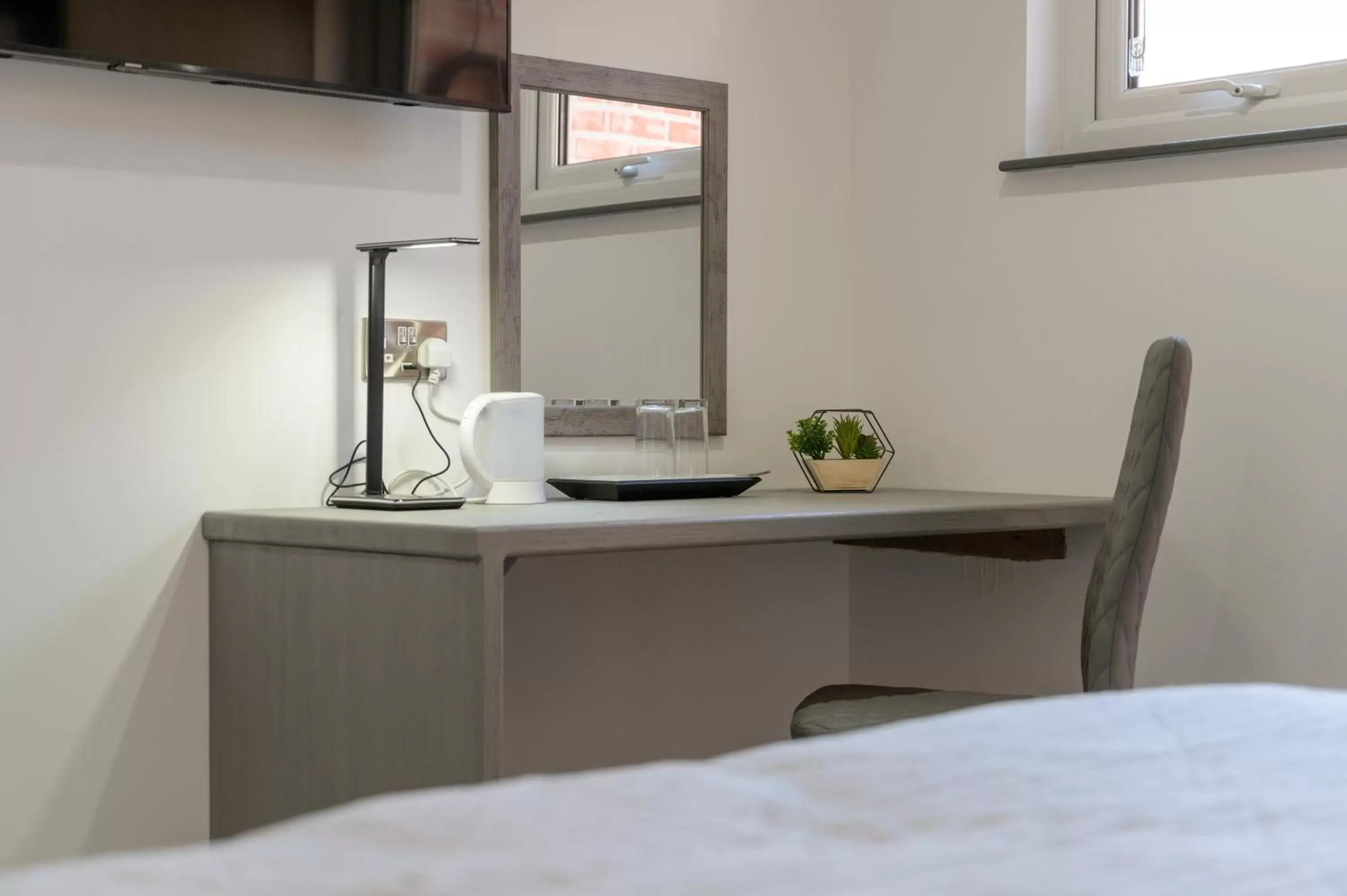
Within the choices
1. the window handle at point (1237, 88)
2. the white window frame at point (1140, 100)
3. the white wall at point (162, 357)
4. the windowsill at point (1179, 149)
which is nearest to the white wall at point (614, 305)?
the white wall at point (162, 357)

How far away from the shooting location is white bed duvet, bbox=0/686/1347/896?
0.53m

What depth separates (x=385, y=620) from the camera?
181cm

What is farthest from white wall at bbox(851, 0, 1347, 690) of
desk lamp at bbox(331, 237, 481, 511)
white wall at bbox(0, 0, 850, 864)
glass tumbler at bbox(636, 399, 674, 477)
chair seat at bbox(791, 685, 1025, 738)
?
desk lamp at bbox(331, 237, 481, 511)

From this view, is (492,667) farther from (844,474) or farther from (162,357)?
(844,474)

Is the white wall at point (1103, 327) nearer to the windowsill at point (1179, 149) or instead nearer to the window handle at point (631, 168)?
the windowsill at point (1179, 149)

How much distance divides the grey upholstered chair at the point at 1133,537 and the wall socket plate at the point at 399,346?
2.74 ft

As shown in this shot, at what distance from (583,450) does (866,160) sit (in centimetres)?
87

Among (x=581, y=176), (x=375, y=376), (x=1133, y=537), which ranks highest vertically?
(x=581, y=176)

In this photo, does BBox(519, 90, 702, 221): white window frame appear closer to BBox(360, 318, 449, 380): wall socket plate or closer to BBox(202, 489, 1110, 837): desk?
BBox(360, 318, 449, 380): wall socket plate

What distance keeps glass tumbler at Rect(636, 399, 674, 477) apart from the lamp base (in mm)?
413

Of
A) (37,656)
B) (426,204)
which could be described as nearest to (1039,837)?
(37,656)

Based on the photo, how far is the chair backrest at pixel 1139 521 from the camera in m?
1.92

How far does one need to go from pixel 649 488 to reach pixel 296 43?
840 mm

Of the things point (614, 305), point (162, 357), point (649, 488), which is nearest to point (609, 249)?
point (614, 305)
